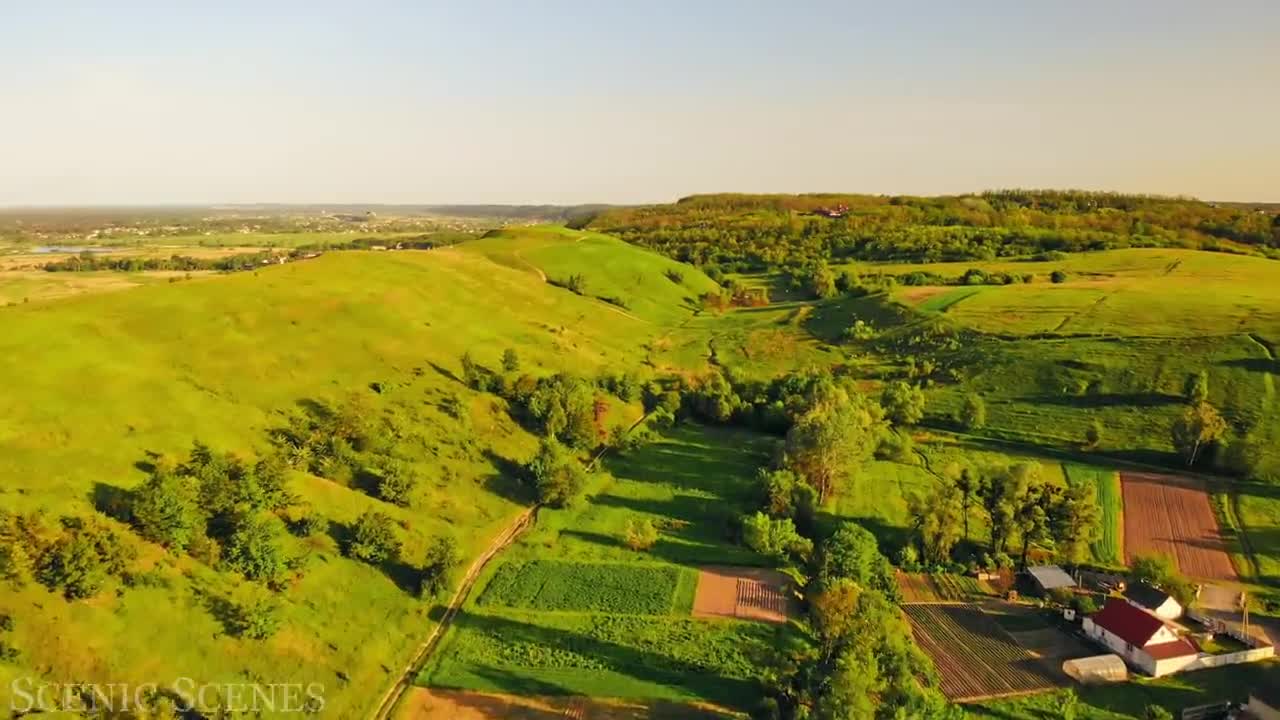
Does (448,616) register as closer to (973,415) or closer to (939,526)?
(939,526)

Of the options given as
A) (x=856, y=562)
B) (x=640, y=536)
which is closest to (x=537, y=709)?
(x=640, y=536)

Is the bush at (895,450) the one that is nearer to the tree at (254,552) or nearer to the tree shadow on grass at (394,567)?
the tree shadow on grass at (394,567)

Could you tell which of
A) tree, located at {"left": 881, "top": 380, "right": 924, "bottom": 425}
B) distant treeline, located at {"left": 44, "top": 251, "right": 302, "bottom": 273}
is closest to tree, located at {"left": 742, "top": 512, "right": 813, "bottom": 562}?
tree, located at {"left": 881, "top": 380, "right": 924, "bottom": 425}

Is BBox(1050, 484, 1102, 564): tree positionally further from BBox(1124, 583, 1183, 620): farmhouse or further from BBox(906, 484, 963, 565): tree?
BBox(906, 484, 963, 565): tree

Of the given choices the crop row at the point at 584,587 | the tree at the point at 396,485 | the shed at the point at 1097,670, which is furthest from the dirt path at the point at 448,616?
the shed at the point at 1097,670

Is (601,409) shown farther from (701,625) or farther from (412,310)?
(701,625)
